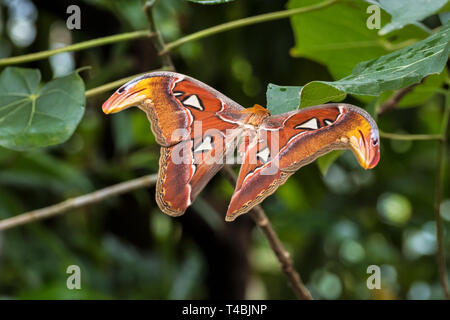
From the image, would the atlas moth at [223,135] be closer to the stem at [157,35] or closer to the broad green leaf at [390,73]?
the broad green leaf at [390,73]

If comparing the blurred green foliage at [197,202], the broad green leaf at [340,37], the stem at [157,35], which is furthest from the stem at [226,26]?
the blurred green foliage at [197,202]

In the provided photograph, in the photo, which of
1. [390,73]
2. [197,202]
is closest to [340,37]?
[390,73]

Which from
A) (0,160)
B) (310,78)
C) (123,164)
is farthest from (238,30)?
(0,160)

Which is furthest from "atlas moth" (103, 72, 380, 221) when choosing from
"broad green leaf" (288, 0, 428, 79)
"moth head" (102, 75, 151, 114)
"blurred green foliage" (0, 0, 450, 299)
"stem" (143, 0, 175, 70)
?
"blurred green foliage" (0, 0, 450, 299)

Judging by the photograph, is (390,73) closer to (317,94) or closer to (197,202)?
(317,94)
